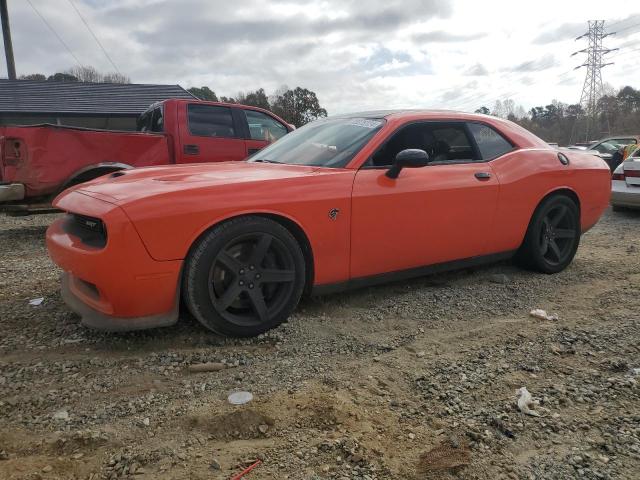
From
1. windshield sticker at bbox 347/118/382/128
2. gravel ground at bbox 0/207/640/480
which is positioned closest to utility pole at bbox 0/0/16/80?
gravel ground at bbox 0/207/640/480

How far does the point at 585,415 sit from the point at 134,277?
7.65 ft

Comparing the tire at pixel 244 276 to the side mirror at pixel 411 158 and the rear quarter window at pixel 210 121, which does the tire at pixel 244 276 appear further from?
the rear quarter window at pixel 210 121

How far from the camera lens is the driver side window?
359cm

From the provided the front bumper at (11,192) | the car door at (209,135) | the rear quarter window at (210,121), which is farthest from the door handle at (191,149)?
the front bumper at (11,192)

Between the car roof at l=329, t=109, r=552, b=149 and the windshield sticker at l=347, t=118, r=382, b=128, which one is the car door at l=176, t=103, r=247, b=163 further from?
the windshield sticker at l=347, t=118, r=382, b=128

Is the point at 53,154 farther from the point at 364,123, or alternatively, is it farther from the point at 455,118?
the point at 455,118

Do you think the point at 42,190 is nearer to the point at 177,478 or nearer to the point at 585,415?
the point at 177,478

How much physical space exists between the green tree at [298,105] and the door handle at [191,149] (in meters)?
32.1

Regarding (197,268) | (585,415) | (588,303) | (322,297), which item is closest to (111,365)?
(197,268)

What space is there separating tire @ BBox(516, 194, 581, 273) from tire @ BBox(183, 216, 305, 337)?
238 cm

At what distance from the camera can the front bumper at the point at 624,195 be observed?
8102mm

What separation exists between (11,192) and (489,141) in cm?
541

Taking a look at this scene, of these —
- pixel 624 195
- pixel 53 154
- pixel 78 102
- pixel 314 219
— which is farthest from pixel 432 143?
pixel 78 102

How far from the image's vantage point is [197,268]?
108 inches
